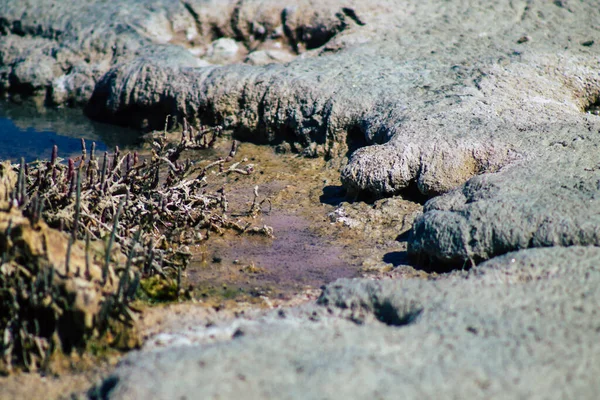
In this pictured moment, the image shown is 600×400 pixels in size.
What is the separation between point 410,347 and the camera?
2.61 metres

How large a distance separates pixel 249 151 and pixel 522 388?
4173 millimetres

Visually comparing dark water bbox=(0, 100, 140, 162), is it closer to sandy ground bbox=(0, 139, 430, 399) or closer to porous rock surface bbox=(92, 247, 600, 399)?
sandy ground bbox=(0, 139, 430, 399)

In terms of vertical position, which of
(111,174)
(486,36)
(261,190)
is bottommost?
(261,190)

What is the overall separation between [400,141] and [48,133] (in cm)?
383

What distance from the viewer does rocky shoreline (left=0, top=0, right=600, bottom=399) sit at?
2477 millimetres

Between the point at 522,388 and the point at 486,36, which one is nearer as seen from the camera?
the point at 522,388

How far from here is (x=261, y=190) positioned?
17.6 ft

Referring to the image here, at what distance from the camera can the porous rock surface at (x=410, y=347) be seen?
236 centimetres

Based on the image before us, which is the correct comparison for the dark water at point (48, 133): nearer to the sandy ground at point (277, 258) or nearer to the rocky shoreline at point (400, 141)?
the rocky shoreline at point (400, 141)

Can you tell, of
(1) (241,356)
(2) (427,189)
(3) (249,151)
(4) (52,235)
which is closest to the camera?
(1) (241,356)

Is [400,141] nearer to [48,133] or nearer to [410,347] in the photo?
[410,347]

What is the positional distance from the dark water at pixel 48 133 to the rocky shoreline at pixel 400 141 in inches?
8.2

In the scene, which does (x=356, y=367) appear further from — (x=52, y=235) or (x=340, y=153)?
(x=340, y=153)

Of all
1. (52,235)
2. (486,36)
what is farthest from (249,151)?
(52,235)
